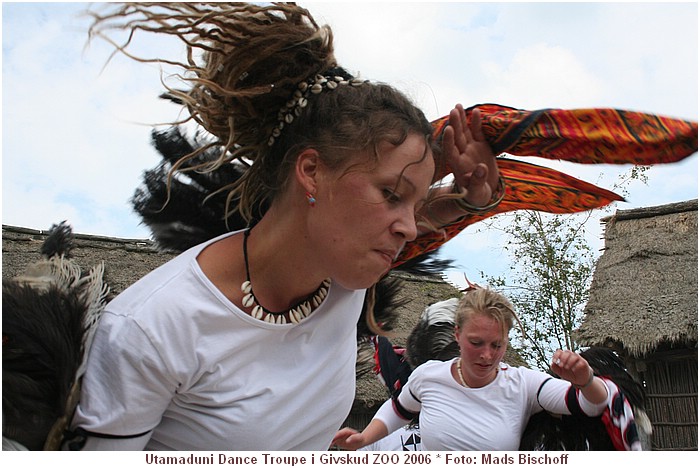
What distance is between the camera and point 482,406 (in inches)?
122

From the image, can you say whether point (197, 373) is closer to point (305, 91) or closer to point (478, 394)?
point (305, 91)

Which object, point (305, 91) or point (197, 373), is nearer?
point (197, 373)

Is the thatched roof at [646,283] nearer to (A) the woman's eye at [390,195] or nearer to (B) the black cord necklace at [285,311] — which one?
(B) the black cord necklace at [285,311]

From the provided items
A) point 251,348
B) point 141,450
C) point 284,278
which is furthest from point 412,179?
point 141,450

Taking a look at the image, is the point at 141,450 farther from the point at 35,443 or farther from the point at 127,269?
the point at 127,269

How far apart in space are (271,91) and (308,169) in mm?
252

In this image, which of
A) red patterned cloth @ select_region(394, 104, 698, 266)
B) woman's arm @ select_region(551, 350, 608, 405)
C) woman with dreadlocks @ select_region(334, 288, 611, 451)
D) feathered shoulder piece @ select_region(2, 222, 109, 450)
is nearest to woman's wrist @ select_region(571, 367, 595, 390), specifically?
woman's arm @ select_region(551, 350, 608, 405)

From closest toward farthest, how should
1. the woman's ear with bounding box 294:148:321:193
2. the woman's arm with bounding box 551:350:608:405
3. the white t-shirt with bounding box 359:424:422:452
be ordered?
the woman's ear with bounding box 294:148:321:193 → the woman's arm with bounding box 551:350:608:405 → the white t-shirt with bounding box 359:424:422:452

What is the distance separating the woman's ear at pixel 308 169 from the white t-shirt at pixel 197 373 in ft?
1.11

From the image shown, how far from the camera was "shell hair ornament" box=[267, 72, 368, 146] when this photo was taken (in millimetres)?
1831

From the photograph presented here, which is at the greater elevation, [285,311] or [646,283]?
[285,311]

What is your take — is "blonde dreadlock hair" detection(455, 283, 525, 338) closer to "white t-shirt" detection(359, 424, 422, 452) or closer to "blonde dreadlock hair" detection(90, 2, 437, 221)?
"white t-shirt" detection(359, 424, 422, 452)

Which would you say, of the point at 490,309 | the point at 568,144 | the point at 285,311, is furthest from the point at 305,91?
the point at 490,309

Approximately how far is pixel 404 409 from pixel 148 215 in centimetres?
186
